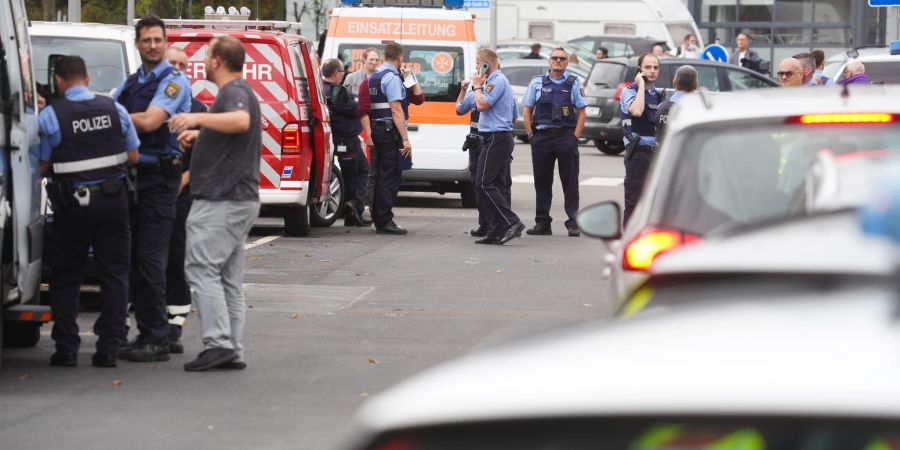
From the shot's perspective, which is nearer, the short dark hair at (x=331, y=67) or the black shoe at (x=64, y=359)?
the black shoe at (x=64, y=359)

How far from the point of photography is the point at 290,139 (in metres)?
14.8

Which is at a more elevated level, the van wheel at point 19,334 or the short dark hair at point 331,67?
the short dark hair at point 331,67

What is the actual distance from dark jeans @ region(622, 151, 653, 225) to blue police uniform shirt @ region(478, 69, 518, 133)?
4.22ft

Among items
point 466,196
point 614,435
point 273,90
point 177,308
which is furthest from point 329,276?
point 614,435

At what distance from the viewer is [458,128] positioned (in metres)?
18.8

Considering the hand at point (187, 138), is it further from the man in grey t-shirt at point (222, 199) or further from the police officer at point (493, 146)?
the police officer at point (493, 146)

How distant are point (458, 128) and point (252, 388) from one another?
440 inches

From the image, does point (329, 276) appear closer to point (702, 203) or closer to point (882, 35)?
point (702, 203)

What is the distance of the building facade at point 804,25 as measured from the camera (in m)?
52.8

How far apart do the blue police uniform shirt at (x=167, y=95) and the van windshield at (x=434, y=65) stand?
1012cm

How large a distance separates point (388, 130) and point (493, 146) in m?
1.08

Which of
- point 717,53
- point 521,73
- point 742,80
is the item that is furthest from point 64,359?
point 521,73

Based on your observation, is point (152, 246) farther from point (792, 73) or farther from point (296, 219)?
point (296, 219)

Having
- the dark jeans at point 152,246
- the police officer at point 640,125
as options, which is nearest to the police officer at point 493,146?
the police officer at point 640,125
